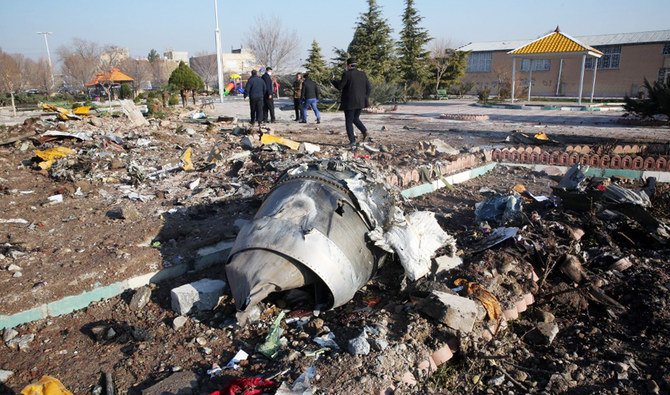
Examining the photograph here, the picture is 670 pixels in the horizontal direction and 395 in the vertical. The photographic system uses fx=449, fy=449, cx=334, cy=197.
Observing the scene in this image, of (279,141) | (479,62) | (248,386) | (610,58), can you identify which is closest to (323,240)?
(248,386)

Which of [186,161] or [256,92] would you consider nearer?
[186,161]

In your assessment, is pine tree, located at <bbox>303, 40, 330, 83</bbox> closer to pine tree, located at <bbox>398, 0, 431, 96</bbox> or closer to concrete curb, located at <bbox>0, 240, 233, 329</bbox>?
pine tree, located at <bbox>398, 0, 431, 96</bbox>

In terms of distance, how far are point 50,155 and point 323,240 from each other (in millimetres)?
6949

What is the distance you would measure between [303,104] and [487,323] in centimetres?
1125

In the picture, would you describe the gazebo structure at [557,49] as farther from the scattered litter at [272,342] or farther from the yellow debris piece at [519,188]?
the scattered litter at [272,342]

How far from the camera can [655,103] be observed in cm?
1220

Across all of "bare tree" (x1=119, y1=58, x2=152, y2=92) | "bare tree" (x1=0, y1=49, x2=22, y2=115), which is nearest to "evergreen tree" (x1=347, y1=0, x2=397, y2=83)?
"bare tree" (x1=0, y1=49, x2=22, y2=115)

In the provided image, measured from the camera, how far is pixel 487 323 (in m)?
3.38

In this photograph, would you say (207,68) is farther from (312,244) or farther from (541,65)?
(312,244)

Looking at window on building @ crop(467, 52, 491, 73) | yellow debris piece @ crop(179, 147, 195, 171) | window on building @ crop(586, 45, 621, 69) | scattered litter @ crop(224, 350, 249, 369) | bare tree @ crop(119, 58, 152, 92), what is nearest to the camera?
scattered litter @ crop(224, 350, 249, 369)

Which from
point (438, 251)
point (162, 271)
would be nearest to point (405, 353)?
point (438, 251)

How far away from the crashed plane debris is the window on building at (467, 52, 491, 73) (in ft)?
134

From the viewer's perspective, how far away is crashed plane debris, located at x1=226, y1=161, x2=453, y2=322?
3203 mm

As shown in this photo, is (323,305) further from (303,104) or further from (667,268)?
(303,104)
